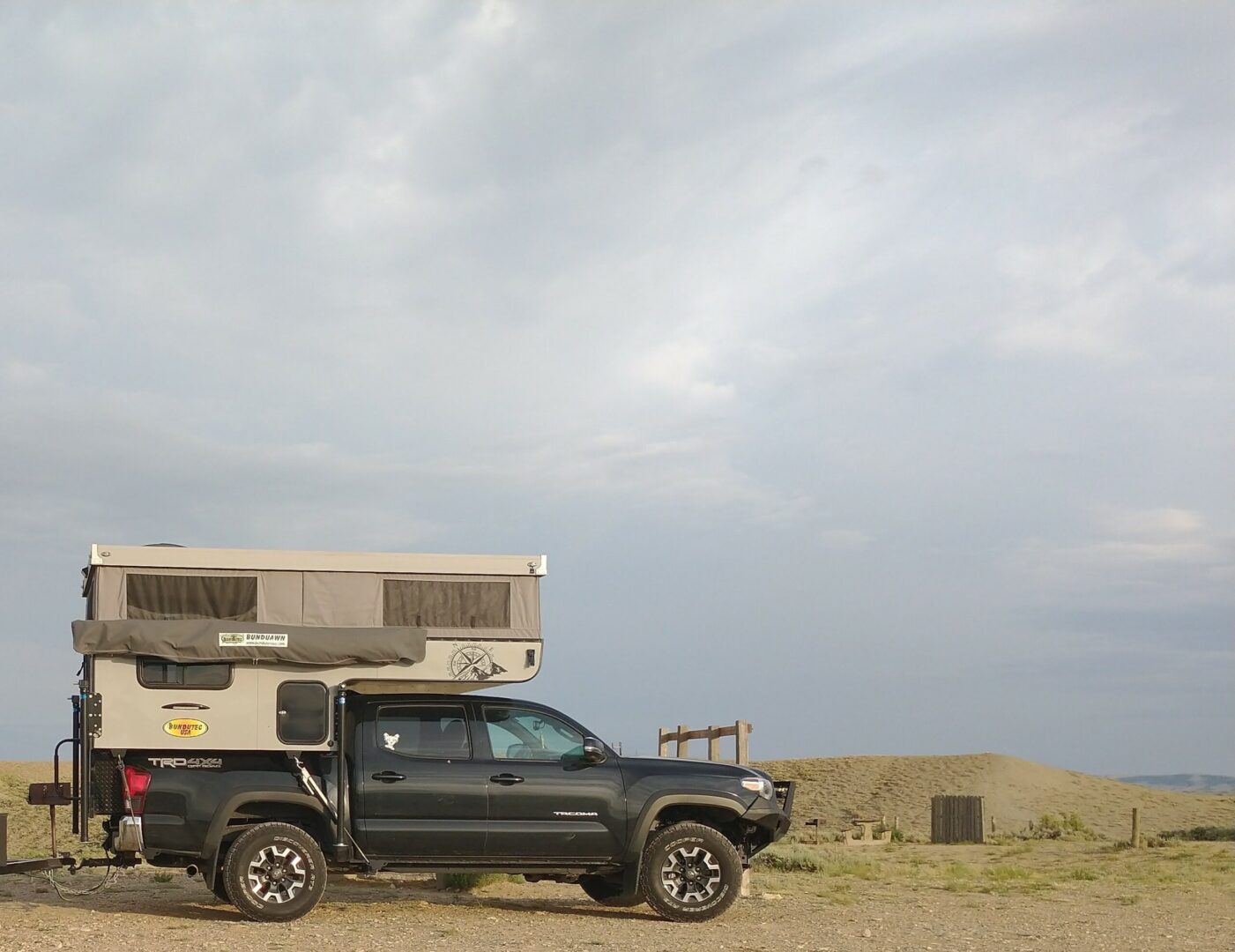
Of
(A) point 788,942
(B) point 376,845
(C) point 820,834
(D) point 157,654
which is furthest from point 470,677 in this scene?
(C) point 820,834

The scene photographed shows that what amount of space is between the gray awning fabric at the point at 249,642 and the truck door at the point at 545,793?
3.25 feet

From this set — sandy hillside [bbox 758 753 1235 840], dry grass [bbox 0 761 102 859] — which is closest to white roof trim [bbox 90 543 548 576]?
dry grass [bbox 0 761 102 859]

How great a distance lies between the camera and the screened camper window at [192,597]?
11.8 metres

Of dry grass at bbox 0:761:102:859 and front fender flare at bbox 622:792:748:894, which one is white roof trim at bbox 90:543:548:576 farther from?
dry grass at bbox 0:761:102:859

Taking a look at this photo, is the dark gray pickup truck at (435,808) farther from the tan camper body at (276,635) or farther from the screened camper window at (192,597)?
the screened camper window at (192,597)

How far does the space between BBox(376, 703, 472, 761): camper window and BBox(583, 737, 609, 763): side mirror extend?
959 mm

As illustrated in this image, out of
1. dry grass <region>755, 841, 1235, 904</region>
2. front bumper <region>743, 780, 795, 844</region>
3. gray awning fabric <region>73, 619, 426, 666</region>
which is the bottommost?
dry grass <region>755, 841, 1235, 904</region>

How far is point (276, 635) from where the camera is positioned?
1169cm

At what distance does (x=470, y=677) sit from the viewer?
40.0 feet

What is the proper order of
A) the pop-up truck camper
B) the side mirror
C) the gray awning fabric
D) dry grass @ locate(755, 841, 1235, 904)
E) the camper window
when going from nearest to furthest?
1. the gray awning fabric
2. the pop-up truck camper
3. the camper window
4. the side mirror
5. dry grass @ locate(755, 841, 1235, 904)

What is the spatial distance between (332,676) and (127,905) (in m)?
3.11

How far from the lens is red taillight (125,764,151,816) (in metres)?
11.4

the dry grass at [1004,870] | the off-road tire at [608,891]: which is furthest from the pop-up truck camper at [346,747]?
the dry grass at [1004,870]

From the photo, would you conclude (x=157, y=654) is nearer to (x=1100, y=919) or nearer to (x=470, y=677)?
(x=470, y=677)
